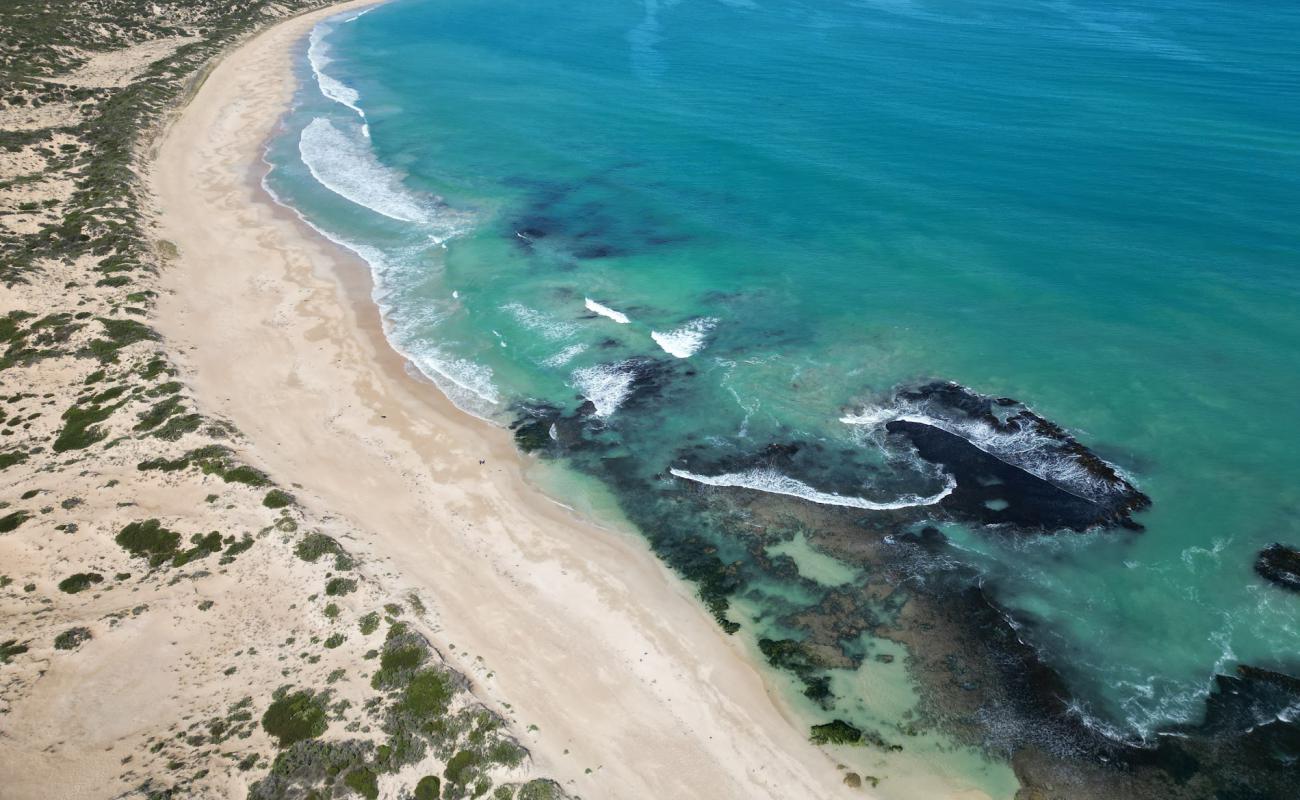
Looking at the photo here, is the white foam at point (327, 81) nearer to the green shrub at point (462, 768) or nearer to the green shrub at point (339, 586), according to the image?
the green shrub at point (339, 586)

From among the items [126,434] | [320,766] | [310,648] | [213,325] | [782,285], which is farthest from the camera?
[782,285]

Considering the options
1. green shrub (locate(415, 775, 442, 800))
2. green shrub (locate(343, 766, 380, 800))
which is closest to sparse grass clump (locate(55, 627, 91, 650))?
green shrub (locate(343, 766, 380, 800))

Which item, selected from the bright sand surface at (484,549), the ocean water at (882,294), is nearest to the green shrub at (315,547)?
the bright sand surface at (484,549)

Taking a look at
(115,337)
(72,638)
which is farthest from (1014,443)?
(115,337)

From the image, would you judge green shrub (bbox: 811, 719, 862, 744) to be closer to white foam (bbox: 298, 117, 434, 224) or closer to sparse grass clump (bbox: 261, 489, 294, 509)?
sparse grass clump (bbox: 261, 489, 294, 509)

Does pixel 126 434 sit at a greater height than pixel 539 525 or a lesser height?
greater

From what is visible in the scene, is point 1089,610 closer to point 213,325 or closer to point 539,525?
point 539,525

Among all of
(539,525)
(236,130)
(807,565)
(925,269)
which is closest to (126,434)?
(539,525)
